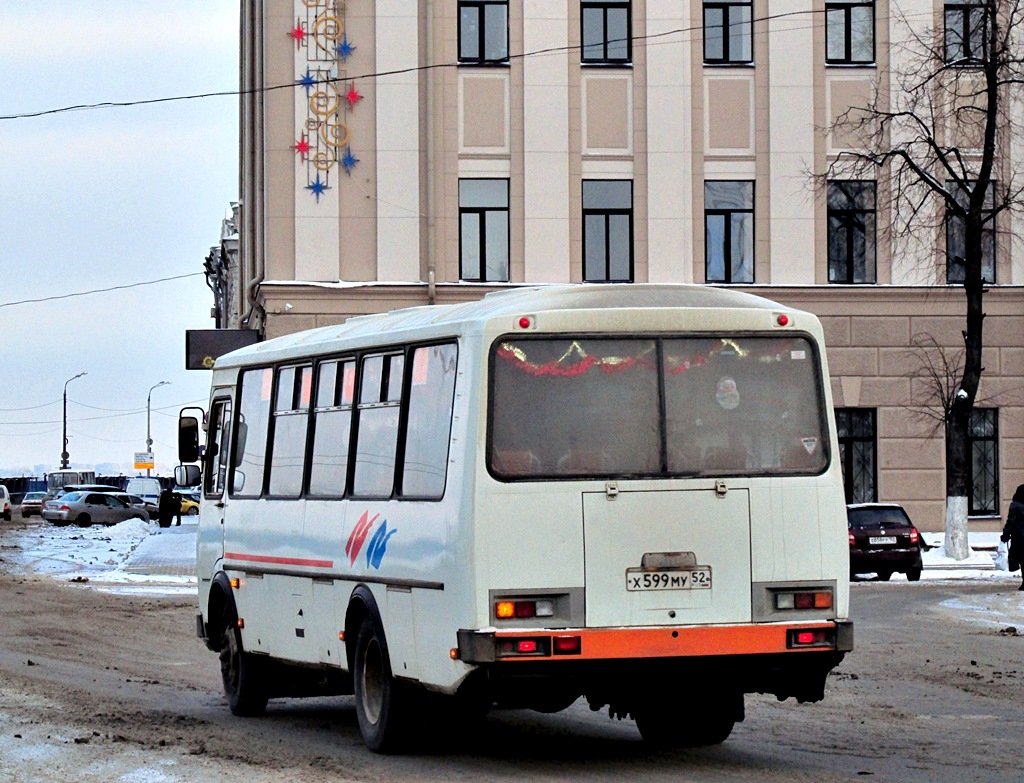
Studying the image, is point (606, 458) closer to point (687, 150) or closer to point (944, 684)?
point (944, 684)

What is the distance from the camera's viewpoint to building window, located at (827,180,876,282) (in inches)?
1528

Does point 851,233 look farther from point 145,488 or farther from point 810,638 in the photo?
point 145,488

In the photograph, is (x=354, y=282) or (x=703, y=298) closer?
(x=703, y=298)

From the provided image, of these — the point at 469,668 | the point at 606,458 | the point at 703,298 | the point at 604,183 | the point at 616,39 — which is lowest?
the point at 469,668

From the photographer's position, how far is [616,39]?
38625mm

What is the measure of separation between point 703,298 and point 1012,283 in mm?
29636

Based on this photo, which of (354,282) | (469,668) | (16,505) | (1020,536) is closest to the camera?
(469,668)

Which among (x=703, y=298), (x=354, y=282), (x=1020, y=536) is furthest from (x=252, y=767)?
(x=354, y=282)

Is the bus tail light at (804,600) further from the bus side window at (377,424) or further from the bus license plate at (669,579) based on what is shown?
the bus side window at (377,424)

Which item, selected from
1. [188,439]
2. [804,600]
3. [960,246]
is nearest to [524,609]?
[804,600]

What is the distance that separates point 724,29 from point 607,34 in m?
2.43

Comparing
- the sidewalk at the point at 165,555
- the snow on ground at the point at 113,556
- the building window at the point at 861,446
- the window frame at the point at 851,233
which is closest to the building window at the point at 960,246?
the window frame at the point at 851,233

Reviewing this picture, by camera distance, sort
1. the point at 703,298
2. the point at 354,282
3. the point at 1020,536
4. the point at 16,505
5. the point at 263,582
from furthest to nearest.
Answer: the point at 16,505
the point at 354,282
the point at 1020,536
the point at 263,582
the point at 703,298

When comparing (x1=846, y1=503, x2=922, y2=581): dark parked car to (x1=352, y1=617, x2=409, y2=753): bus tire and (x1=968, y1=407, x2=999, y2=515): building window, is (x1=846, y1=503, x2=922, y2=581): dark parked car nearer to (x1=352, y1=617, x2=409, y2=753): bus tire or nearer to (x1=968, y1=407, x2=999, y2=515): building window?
(x1=968, y1=407, x2=999, y2=515): building window
